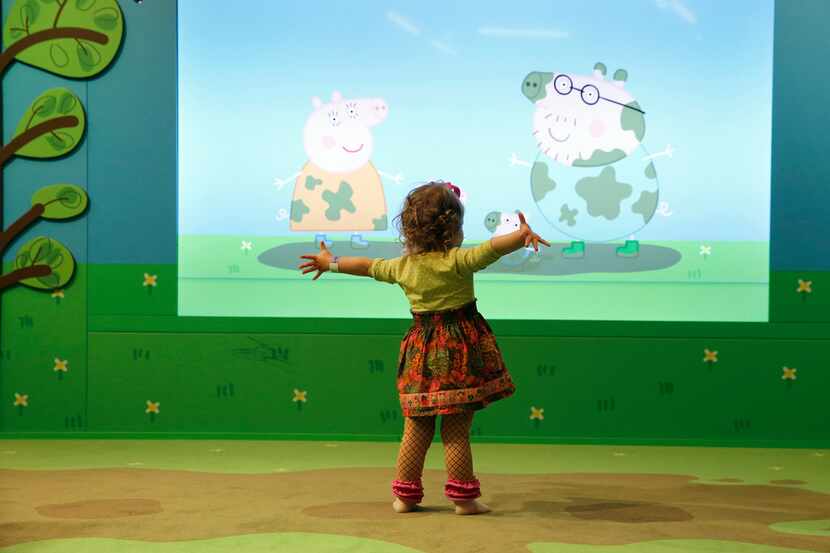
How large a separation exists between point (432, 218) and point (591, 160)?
1.52 meters

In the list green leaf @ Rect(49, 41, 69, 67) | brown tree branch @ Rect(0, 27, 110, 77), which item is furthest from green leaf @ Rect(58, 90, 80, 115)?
brown tree branch @ Rect(0, 27, 110, 77)

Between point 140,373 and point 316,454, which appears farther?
point 140,373

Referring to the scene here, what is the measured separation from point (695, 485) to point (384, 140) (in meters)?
1.99

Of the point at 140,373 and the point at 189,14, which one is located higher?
the point at 189,14

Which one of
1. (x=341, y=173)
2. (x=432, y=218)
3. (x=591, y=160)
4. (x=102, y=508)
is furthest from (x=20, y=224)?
(x=591, y=160)

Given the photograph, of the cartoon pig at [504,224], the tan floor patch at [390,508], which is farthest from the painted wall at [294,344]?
the tan floor patch at [390,508]

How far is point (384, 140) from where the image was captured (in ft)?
15.2

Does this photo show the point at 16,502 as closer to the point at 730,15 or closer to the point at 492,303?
the point at 492,303

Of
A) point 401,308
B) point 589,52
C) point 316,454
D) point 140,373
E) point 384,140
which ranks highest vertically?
point 589,52

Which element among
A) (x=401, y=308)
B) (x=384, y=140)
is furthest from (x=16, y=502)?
(x=384, y=140)

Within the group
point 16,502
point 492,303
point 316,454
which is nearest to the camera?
point 16,502

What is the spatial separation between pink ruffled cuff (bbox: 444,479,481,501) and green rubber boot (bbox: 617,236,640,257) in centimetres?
169

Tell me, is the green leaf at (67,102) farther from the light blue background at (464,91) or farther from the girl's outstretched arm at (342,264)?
the girl's outstretched arm at (342,264)

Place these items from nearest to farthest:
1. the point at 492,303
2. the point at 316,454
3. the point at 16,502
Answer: the point at 16,502
the point at 316,454
the point at 492,303
